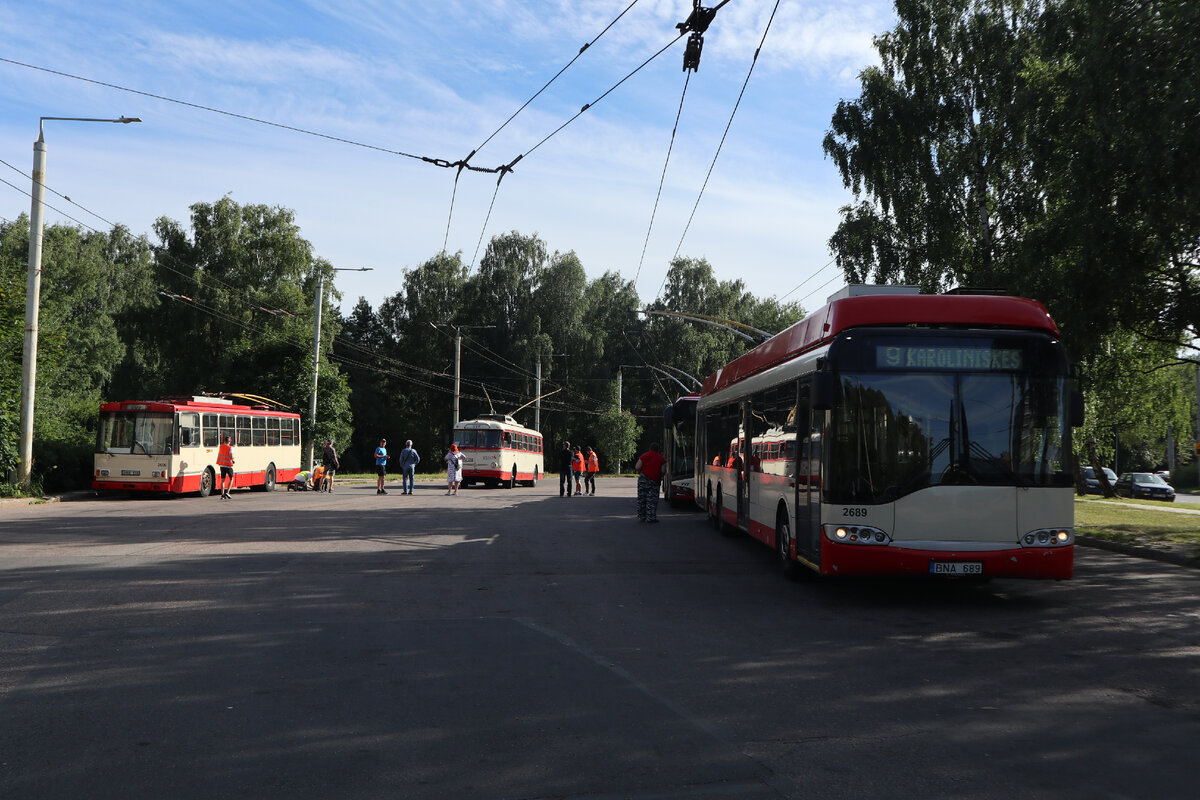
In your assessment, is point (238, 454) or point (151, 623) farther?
point (238, 454)

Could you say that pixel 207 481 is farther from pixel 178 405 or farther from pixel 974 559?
pixel 974 559

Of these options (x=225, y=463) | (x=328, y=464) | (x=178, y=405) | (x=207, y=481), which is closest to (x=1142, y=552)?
(x=225, y=463)

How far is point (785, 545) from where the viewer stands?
1290cm

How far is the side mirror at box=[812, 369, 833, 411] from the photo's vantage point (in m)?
10.4

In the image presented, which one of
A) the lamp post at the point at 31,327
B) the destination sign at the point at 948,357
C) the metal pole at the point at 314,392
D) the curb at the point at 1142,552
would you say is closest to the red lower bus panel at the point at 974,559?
the destination sign at the point at 948,357

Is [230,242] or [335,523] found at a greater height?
[230,242]

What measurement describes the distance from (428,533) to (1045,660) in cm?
1256

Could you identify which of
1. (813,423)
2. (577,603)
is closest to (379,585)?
(577,603)

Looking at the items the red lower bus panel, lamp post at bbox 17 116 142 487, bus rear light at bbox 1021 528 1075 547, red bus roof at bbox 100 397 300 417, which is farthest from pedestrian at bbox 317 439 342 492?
bus rear light at bbox 1021 528 1075 547

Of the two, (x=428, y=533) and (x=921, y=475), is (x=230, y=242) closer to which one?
(x=428, y=533)

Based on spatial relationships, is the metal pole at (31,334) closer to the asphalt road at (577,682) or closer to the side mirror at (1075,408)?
the asphalt road at (577,682)

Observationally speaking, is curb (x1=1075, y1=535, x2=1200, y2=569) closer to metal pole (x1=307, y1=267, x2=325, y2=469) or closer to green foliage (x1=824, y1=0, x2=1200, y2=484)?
green foliage (x1=824, y1=0, x2=1200, y2=484)

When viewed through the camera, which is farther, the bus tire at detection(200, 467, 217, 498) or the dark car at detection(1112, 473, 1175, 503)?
the dark car at detection(1112, 473, 1175, 503)

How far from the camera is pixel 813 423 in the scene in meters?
11.3
